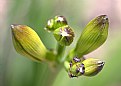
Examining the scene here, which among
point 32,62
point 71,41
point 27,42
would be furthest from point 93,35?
point 32,62

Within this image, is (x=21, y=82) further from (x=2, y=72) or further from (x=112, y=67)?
(x=112, y=67)

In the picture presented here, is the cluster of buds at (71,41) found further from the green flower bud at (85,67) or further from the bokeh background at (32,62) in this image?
the bokeh background at (32,62)

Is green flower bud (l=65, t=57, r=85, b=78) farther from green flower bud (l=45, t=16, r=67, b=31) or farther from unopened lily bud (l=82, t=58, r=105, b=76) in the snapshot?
green flower bud (l=45, t=16, r=67, b=31)

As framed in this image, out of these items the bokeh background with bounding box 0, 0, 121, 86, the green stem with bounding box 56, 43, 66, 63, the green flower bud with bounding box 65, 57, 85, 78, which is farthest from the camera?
the bokeh background with bounding box 0, 0, 121, 86

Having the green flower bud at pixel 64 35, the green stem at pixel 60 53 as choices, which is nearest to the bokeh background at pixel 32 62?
the green stem at pixel 60 53

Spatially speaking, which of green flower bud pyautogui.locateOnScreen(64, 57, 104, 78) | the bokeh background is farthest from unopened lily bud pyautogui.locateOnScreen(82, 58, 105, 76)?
the bokeh background

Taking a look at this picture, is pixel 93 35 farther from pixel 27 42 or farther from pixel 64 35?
pixel 27 42
